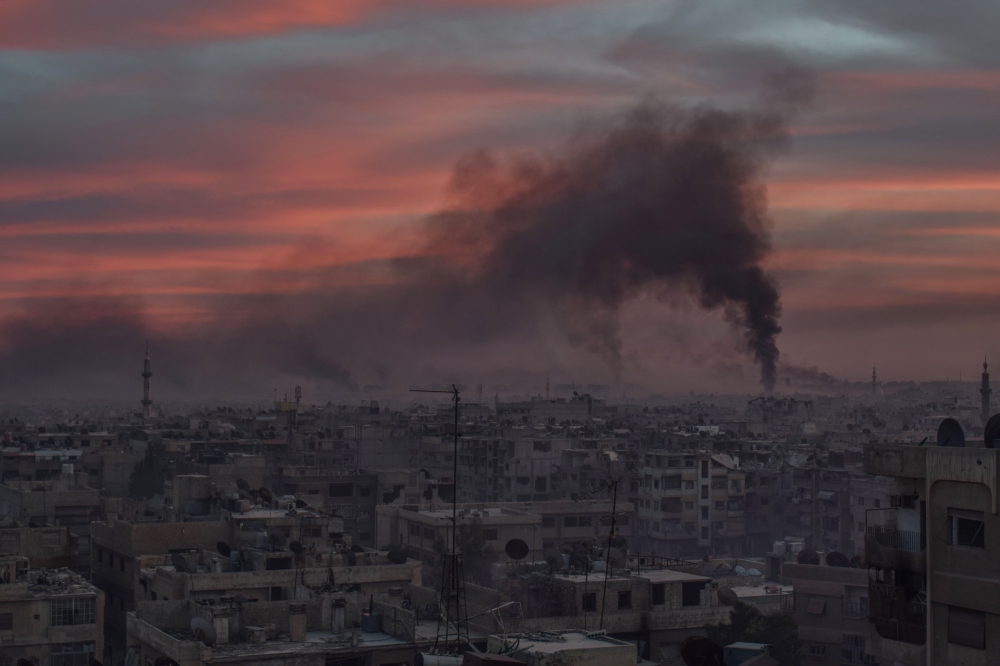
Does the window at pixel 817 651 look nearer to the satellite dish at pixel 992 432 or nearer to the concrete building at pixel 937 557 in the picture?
the concrete building at pixel 937 557

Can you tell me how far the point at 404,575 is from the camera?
30.8 meters

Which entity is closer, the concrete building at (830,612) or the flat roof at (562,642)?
the flat roof at (562,642)

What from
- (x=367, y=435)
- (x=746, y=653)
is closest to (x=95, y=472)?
(x=367, y=435)

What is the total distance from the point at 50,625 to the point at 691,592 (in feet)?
42.6

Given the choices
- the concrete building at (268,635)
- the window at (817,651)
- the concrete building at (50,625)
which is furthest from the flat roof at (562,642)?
the concrete building at (50,625)

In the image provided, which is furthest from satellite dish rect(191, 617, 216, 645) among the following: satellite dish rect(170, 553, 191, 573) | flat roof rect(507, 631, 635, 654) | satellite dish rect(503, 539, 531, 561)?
satellite dish rect(503, 539, 531, 561)

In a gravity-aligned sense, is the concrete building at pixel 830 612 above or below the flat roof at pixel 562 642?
below

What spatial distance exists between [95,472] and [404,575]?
3469 centimetres

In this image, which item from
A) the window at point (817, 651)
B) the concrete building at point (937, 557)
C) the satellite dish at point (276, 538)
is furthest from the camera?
the satellite dish at point (276, 538)

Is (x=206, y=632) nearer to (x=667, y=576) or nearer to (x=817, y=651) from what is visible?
(x=667, y=576)

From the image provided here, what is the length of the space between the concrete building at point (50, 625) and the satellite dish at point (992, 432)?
1920 cm

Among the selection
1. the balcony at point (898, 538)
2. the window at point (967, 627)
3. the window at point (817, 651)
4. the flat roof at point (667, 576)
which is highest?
the balcony at point (898, 538)

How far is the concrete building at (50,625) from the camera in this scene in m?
27.1

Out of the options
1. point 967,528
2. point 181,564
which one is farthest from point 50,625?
point 967,528
